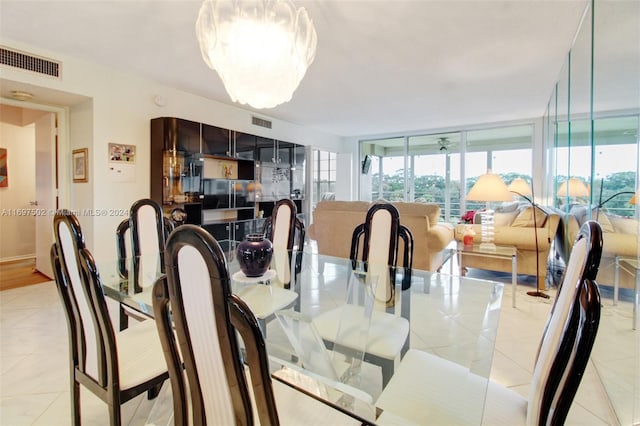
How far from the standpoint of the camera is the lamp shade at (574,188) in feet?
8.18

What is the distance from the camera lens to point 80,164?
364 cm

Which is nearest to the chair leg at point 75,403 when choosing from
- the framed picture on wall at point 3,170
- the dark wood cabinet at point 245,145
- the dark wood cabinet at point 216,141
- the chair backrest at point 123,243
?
the chair backrest at point 123,243

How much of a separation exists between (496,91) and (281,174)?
3592 millimetres

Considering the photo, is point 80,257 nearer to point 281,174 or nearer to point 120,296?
point 120,296

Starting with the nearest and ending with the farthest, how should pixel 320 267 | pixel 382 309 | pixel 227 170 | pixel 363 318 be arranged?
pixel 363 318 < pixel 382 309 < pixel 320 267 < pixel 227 170

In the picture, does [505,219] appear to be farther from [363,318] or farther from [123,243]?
[123,243]

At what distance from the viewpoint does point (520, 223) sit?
4.00 meters

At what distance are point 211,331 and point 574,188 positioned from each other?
337cm

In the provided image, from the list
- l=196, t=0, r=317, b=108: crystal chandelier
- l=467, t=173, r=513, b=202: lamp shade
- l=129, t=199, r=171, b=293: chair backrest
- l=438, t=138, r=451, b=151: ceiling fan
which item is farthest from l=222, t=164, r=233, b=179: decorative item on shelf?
l=438, t=138, r=451, b=151: ceiling fan

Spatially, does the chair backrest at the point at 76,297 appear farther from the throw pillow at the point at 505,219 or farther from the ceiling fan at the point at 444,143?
the ceiling fan at the point at 444,143

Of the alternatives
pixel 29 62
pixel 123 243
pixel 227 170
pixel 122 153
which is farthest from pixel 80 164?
pixel 123 243

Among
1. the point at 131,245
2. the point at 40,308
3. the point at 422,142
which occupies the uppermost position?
the point at 422,142

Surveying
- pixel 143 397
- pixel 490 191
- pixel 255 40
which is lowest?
pixel 143 397

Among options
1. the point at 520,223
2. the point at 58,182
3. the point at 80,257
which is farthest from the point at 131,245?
the point at 520,223
